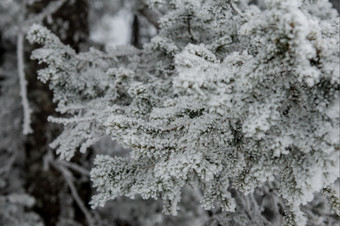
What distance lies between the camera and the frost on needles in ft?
4.47

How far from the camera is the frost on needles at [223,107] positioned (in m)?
1.36

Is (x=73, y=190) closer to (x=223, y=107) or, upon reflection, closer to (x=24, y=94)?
(x=24, y=94)

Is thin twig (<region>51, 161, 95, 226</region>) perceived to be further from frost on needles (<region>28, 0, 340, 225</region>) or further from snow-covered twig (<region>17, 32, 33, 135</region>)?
frost on needles (<region>28, 0, 340, 225</region>)

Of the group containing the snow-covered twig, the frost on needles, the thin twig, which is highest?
the frost on needles

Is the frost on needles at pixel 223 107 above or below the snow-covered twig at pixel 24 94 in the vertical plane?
above

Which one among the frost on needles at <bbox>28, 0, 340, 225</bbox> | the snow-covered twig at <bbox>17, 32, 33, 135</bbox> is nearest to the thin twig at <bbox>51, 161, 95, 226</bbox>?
the snow-covered twig at <bbox>17, 32, 33, 135</bbox>

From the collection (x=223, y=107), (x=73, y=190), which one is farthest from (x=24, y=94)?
(x=223, y=107)

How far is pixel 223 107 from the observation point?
1361mm

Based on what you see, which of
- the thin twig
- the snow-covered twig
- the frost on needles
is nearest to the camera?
the frost on needles

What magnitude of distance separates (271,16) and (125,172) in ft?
3.88

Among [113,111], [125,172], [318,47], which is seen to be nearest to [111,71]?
[113,111]

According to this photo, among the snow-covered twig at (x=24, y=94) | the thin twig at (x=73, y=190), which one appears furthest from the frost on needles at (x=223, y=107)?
the thin twig at (x=73, y=190)

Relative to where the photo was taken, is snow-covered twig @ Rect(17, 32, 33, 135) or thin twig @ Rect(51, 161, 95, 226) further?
thin twig @ Rect(51, 161, 95, 226)

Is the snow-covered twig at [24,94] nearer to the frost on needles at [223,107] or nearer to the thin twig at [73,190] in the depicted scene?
the frost on needles at [223,107]
